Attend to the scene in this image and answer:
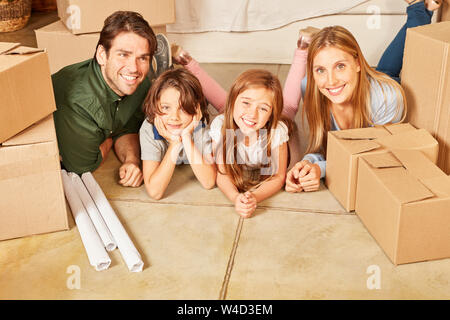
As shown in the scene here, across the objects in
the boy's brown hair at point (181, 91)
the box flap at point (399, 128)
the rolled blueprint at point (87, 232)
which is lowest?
the rolled blueprint at point (87, 232)

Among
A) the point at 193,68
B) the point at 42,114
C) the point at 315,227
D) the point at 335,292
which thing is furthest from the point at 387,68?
the point at 42,114

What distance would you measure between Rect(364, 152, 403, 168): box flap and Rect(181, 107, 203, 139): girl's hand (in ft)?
1.72

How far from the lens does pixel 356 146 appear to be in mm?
1554

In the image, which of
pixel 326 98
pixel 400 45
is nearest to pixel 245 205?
pixel 326 98

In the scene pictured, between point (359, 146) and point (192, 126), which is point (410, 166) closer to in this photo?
point (359, 146)

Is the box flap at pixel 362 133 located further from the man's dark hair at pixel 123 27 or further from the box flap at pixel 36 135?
the box flap at pixel 36 135

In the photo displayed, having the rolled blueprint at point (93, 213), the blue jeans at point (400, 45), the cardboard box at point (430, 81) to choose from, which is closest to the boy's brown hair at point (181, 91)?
the rolled blueprint at point (93, 213)

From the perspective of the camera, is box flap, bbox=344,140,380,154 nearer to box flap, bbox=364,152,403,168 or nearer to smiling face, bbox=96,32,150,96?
box flap, bbox=364,152,403,168

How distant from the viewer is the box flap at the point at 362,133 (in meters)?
1.60

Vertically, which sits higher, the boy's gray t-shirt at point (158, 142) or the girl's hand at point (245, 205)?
the boy's gray t-shirt at point (158, 142)

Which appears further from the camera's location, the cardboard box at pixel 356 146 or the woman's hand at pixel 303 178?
the woman's hand at pixel 303 178

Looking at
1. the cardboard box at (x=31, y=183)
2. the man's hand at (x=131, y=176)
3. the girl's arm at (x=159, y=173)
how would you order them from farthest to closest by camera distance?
1. the man's hand at (x=131, y=176)
2. the girl's arm at (x=159, y=173)
3. the cardboard box at (x=31, y=183)

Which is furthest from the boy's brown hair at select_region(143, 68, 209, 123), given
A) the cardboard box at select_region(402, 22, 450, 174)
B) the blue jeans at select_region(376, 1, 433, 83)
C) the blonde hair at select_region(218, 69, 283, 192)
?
the blue jeans at select_region(376, 1, 433, 83)

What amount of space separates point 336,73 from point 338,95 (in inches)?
3.0
